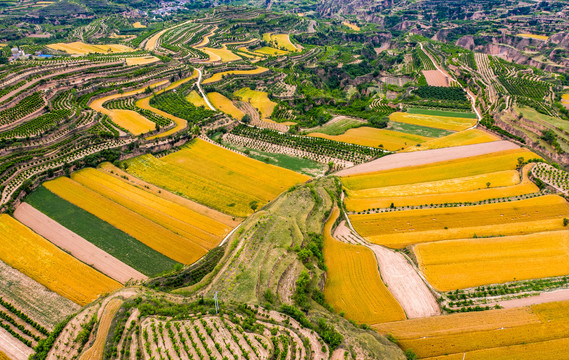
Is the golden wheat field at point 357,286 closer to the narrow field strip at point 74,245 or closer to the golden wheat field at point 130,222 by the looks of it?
the golden wheat field at point 130,222

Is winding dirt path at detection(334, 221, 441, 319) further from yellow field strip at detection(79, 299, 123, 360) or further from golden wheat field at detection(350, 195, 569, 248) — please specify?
yellow field strip at detection(79, 299, 123, 360)

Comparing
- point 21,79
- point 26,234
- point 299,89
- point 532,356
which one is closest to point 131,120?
point 21,79

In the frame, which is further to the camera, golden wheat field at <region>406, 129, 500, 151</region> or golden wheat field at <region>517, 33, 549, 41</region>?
golden wheat field at <region>517, 33, 549, 41</region>

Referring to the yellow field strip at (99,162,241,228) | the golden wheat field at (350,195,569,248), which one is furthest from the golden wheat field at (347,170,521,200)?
the yellow field strip at (99,162,241,228)

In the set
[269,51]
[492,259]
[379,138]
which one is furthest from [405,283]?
[269,51]

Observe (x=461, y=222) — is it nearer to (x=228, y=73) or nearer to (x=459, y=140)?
(x=459, y=140)

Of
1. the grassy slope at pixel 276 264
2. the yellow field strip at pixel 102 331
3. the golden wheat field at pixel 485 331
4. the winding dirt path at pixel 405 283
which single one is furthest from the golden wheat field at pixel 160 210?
the golden wheat field at pixel 485 331
